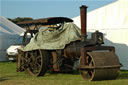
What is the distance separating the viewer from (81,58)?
9180 millimetres

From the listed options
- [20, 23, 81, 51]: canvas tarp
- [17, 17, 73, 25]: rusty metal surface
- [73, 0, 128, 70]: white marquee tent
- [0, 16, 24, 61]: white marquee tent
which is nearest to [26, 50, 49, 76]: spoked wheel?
[20, 23, 81, 51]: canvas tarp

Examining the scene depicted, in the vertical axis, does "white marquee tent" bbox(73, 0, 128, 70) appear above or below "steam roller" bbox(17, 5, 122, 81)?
above

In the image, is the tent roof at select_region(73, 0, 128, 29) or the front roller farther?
the tent roof at select_region(73, 0, 128, 29)

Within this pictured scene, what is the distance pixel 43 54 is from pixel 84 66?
2.70 m

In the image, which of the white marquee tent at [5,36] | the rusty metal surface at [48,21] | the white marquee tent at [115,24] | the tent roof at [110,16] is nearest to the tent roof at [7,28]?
the white marquee tent at [5,36]

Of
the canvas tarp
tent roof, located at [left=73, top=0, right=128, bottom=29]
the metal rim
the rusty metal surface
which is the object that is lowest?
the metal rim

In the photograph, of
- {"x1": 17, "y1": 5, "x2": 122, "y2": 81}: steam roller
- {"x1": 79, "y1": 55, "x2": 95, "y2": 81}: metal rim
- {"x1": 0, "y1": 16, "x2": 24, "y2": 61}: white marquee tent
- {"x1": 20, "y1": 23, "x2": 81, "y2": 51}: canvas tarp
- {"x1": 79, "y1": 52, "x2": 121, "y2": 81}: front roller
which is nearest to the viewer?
{"x1": 79, "y1": 52, "x2": 121, "y2": 81}: front roller

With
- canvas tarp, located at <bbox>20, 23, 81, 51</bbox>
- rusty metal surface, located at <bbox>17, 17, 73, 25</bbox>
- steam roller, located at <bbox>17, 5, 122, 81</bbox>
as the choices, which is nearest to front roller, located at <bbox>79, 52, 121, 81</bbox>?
steam roller, located at <bbox>17, 5, 122, 81</bbox>

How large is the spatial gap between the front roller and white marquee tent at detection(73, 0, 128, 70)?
529 centimetres

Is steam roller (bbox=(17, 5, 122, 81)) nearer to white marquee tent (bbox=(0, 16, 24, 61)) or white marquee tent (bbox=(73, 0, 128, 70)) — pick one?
white marquee tent (bbox=(73, 0, 128, 70))

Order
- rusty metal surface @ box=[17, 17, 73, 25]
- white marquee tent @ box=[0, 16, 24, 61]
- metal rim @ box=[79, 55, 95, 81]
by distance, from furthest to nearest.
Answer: white marquee tent @ box=[0, 16, 24, 61] < rusty metal surface @ box=[17, 17, 73, 25] < metal rim @ box=[79, 55, 95, 81]

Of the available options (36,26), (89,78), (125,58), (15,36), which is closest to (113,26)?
(125,58)

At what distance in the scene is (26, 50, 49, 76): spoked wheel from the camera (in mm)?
11000

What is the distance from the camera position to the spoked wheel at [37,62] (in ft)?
36.1
